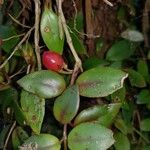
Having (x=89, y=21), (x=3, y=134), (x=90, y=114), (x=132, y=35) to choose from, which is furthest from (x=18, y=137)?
(x=132, y=35)

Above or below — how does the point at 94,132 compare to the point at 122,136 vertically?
above

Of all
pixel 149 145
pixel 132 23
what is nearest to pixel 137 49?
pixel 132 23

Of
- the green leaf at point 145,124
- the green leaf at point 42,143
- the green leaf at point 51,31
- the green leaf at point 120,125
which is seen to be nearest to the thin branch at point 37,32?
the green leaf at point 51,31

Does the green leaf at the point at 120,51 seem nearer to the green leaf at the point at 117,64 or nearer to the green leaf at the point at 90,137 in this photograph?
the green leaf at the point at 117,64

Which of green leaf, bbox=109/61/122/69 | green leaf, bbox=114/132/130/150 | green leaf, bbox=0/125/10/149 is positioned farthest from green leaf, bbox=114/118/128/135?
green leaf, bbox=0/125/10/149

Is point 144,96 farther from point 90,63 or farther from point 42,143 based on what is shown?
point 42,143

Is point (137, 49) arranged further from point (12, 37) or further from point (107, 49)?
point (12, 37)
